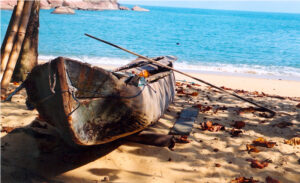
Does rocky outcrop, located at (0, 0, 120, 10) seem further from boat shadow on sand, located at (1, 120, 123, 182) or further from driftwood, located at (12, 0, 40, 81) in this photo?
boat shadow on sand, located at (1, 120, 123, 182)

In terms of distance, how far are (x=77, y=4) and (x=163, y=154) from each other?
289ft

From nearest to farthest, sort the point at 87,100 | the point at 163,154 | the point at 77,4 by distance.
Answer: the point at 87,100, the point at 163,154, the point at 77,4

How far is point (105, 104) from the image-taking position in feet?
13.7

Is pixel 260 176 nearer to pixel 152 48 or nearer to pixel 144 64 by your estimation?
pixel 144 64

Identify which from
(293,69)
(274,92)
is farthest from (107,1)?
(274,92)

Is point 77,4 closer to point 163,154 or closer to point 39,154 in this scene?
point 39,154

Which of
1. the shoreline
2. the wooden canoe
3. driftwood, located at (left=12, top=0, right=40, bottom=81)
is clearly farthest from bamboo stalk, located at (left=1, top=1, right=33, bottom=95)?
the shoreline

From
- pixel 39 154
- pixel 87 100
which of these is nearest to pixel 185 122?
pixel 87 100

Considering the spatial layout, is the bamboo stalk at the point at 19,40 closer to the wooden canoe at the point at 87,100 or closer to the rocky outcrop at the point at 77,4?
the wooden canoe at the point at 87,100

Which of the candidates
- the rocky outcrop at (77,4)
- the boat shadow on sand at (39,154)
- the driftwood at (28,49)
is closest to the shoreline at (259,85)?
the driftwood at (28,49)

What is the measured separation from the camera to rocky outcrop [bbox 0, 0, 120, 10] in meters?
64.9

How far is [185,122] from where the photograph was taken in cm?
618

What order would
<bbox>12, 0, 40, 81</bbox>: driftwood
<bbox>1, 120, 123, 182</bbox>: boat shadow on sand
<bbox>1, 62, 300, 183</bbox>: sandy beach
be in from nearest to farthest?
<bbox>1, 120, 123, 182</bbox>: boat shadow on sand → <bbox>1, 62, 300, 183</bbox>: sandy beach → <bbox>12, 0, 40, 81</bbox>: driftwood

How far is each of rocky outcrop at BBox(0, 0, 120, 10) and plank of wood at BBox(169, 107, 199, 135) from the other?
2665 inches
